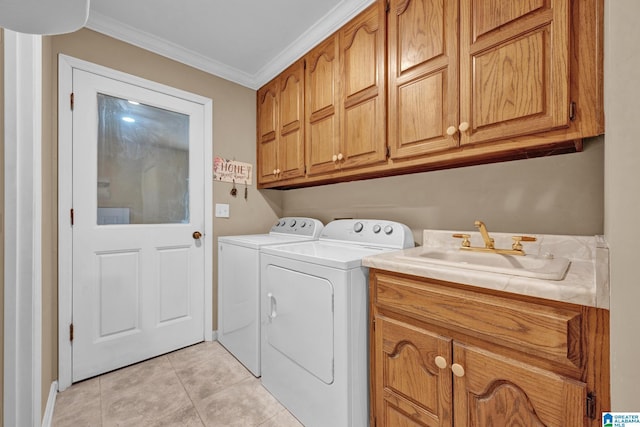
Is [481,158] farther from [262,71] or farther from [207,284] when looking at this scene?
[207,284]

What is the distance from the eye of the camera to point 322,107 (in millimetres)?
1830

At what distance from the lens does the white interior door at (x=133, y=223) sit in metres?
1.74

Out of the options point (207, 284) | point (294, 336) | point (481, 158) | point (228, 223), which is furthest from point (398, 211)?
point (207, 284)

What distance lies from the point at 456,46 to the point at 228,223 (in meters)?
2.10

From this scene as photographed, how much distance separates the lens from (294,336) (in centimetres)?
140

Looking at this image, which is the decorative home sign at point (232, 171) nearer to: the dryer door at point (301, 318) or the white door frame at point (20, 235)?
the dryer door at point (301, 318)

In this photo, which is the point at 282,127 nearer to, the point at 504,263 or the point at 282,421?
the point at 504,263

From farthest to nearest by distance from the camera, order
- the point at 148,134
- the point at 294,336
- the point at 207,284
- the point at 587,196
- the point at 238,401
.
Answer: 1. the point at 207,284
2. the point at 148,134
3. the point at 238,401
4. the point at 294,336
5. the point at 587,196

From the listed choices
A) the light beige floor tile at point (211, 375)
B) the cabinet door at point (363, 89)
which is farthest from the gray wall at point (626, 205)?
the light beige floor tile at point (211, 375)

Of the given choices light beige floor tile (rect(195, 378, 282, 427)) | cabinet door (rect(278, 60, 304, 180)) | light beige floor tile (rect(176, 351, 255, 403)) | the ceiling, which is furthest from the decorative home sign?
light beige floor tile (rect(195, 378, 282, 427))

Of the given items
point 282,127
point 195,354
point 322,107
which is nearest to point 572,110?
point 322,107

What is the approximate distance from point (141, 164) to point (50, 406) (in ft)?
5.11

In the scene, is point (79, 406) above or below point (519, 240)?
below

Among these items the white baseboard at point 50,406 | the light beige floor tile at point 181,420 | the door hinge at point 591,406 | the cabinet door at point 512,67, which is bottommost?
the light beige floor tile at point 181,420
